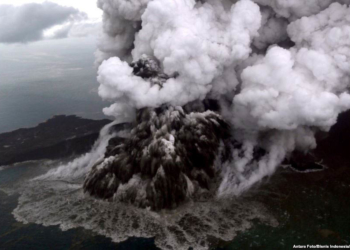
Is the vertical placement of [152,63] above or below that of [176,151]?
above

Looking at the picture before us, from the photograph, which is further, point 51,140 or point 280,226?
point 51,140

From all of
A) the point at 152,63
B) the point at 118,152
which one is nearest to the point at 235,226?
the point at 118,152

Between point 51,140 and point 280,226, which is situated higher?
point 51,140

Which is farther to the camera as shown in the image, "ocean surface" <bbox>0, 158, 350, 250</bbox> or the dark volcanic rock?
the dark volcanic rock

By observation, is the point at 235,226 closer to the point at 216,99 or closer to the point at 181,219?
the point at 181,219

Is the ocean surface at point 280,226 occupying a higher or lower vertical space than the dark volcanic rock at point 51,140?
lower

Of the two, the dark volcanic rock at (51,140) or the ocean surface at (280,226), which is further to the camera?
the dark volcanic rock at (51,140)

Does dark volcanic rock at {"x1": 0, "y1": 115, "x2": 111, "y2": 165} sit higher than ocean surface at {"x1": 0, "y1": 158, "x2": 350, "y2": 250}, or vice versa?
dark volcanic rock at {"x1": 0, "y1": 115, "x2": 111, "y2": 165}

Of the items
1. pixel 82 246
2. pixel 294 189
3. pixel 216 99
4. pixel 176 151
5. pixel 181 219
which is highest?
pixel 216 99
